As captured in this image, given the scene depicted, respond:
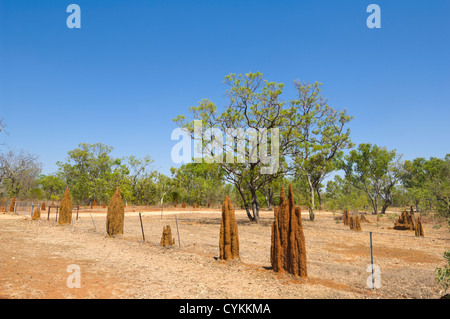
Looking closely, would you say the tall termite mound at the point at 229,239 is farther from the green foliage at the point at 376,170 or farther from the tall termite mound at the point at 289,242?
the green foliage at the point at 376,170

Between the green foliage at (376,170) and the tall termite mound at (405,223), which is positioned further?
the green foliage at (376,170)

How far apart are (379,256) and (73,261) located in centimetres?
1278

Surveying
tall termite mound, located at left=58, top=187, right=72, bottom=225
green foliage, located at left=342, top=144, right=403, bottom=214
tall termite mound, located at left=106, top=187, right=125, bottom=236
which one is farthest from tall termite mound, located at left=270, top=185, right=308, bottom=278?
green foliage, located at left=342, top=144, right=403, bottom=214

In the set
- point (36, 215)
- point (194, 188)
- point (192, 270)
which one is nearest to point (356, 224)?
point (192, 270)

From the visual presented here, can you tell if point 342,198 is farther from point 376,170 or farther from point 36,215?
point 36,215

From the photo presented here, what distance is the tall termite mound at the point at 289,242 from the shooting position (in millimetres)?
8414

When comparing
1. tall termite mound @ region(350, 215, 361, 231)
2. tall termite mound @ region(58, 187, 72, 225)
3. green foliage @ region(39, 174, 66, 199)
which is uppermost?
green foliage @ region(39, 174, 66, 199)

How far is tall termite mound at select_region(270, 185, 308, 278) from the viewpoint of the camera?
27.6ft

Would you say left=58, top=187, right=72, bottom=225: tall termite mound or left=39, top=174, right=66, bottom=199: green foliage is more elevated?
left=39, top=174, right=66, bottom=199: green foliage

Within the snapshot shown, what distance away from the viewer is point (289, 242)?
870 cm

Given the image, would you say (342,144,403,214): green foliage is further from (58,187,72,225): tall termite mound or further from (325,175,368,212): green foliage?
(58,187,72,225): tall termite mound

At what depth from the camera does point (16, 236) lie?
15156 mm

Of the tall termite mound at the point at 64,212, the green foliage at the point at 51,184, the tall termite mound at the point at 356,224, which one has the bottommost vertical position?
the tall termite mound at the point at 356,224

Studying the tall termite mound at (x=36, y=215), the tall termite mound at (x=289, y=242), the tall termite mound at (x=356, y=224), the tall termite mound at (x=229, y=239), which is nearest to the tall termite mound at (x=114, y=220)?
the tall termite mound at (x=229, y=239)
